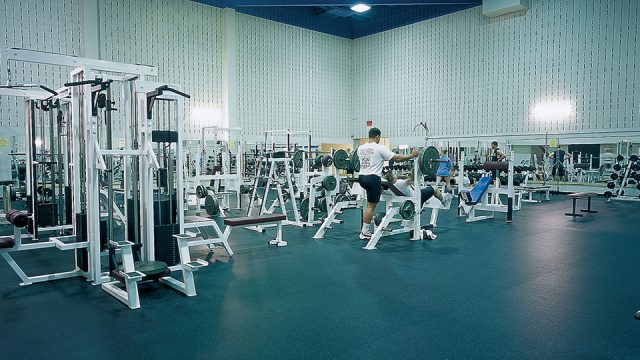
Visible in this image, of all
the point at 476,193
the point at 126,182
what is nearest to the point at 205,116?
the point at 476,193

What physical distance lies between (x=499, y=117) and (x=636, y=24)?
3.50 m

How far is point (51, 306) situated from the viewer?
2.91 metres

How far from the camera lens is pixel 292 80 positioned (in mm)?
13922

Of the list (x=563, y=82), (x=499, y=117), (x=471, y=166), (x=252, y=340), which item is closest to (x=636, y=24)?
(x=563, y=82)

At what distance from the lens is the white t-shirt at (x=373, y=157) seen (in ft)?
16.0

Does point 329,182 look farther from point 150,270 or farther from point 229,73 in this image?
point 229,73

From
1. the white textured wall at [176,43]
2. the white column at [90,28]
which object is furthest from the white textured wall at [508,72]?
the white column at [90,28]

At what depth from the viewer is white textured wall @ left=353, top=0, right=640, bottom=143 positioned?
9949mm

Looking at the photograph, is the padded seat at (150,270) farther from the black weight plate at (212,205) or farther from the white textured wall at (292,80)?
the white textured wall at (292,80)

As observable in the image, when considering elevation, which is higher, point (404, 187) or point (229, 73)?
point (229, 73)

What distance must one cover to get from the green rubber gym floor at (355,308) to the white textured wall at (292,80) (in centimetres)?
906

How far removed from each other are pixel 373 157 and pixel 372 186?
0.33m

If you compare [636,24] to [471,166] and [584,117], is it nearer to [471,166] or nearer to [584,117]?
[584,117]

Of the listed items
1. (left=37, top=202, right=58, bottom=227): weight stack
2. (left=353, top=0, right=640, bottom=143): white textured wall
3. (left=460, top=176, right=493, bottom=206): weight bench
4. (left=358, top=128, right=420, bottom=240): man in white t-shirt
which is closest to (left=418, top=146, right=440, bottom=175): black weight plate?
(left=358, top=128, right=420, bottom=240): man in white t-shirt
